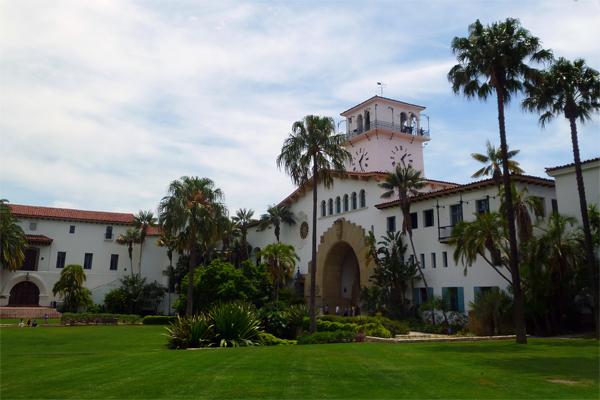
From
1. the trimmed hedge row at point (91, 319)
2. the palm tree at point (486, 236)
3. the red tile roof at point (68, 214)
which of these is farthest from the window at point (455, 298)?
the red tile roof at point (68, 214)

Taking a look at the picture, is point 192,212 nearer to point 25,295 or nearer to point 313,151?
point 313,151

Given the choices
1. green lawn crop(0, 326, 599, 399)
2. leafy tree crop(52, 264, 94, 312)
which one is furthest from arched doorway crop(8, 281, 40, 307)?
green lawn crop(0, 326, 599, 399)

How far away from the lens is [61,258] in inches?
2218

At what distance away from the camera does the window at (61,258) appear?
5600cm

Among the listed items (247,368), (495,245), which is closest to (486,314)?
(495,245)

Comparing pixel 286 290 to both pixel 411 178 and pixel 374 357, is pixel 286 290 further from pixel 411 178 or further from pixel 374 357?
pixel 374 357

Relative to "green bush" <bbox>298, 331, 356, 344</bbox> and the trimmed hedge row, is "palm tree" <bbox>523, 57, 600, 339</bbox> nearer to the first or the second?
"green bush" <bbox>298, 331, 356, 344</bbox>

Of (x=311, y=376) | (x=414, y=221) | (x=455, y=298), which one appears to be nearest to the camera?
(x=311, y=376)

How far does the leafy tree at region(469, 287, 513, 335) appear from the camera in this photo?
25797 millimetres

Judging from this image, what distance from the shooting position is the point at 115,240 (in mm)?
59625

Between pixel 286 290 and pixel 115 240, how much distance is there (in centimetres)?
2917

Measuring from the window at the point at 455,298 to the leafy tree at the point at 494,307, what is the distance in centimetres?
412

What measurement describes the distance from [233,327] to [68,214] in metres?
46.1

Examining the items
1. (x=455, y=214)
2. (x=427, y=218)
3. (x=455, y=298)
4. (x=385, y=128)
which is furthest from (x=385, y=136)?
(x=455, y=298)
